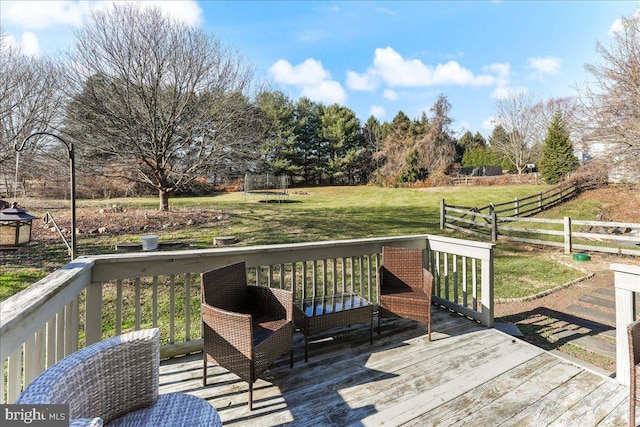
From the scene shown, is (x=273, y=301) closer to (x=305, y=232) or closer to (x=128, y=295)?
(x=128, y=295)

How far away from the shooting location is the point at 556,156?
17312 mm

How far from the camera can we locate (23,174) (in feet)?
35.7

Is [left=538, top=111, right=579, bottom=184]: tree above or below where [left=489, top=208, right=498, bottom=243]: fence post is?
above

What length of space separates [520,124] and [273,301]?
28706 millimetres

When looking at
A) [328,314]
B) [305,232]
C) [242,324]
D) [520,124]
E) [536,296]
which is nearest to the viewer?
[242,324]

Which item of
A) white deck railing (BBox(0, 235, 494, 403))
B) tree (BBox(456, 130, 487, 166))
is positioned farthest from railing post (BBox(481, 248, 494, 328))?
tree (BBox(456, 130, 487, 166))

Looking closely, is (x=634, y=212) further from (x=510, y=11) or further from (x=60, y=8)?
(x=60, y=8)

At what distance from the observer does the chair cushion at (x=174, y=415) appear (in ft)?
4.49

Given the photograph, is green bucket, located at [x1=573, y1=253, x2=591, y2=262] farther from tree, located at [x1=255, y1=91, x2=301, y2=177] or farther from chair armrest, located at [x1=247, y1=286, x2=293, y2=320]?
tree, located at [x1=255, y1=91, x2=301, y2=177]

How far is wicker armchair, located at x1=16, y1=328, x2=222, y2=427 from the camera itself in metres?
1.21

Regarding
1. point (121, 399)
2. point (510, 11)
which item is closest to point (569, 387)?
point (121, 399)

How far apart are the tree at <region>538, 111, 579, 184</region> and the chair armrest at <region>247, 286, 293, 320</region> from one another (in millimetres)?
19534

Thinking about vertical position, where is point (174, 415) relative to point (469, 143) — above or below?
below

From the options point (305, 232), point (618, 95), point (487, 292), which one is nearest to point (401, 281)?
point (487, 292)
